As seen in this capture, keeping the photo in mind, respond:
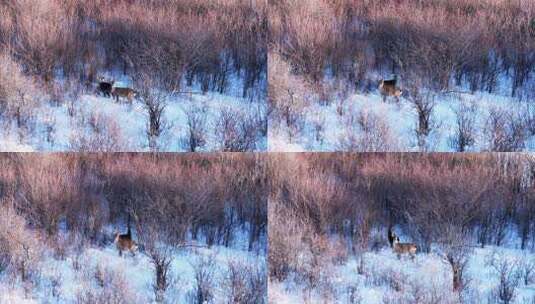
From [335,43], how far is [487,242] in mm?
1419

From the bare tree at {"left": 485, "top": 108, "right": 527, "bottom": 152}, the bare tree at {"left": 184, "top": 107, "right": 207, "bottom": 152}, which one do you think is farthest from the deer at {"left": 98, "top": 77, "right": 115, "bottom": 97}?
the bare tree at {"left": 485, "top": 108, "right": 527, "bottom": 152}

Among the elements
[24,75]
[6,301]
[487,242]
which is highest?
[24,75]

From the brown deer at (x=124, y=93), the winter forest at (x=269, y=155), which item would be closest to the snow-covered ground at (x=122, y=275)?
the winter forest at (x=269, y=155)

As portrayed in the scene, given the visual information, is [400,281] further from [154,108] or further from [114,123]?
[114,123]

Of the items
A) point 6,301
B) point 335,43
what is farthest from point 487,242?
point 6,301

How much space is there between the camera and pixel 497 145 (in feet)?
13.1

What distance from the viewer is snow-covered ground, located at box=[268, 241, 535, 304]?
12.9 feet

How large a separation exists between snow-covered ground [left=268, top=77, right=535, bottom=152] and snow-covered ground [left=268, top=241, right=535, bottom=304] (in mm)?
606

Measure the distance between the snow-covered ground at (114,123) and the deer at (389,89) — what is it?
2.21 feet

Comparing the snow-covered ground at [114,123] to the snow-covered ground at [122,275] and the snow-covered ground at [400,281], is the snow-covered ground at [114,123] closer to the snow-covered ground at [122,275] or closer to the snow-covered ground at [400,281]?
the snow-covered ground at [122,275]

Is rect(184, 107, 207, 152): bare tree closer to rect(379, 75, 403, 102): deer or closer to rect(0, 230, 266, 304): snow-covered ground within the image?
rect(0, 230, 266, 304): snow-covered ground

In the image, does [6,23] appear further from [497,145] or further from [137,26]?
[497,145]

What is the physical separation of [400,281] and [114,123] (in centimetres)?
179

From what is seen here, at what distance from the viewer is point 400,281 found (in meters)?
3.99
